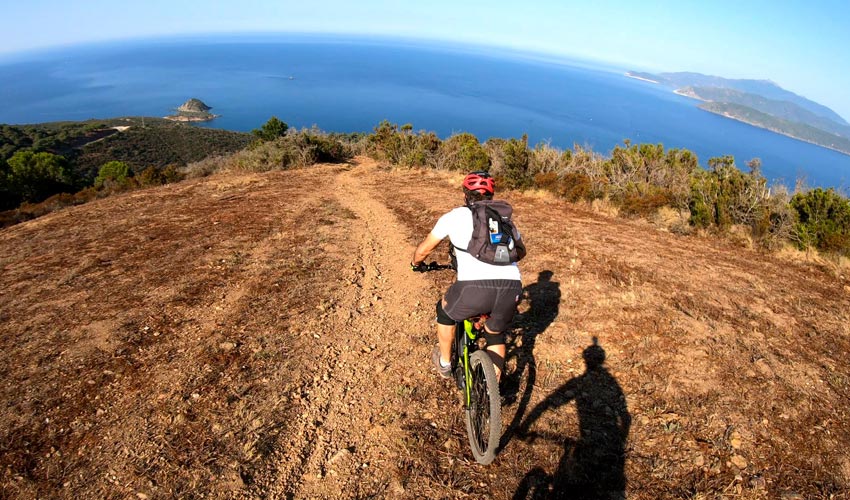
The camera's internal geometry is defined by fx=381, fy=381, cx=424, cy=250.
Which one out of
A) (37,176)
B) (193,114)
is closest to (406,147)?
(37,176)

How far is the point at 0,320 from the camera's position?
520cm

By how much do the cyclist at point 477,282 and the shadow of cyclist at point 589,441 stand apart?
3.05 ft

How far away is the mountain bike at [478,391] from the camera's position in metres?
2.93

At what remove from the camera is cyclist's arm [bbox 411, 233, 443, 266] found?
3.14 m

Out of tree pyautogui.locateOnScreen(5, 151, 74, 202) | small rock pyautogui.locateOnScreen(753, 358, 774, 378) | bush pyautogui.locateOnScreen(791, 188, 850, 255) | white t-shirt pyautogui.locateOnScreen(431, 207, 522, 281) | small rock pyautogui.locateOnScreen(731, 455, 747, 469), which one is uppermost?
white t-shirt pyautogui.locateOnScreen(431, 207, 522, 281)

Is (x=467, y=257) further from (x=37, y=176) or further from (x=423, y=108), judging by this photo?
(x=423, y=108)

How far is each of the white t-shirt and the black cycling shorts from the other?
0.16 ft

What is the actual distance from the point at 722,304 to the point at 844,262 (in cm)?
432

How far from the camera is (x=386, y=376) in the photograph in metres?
4.44

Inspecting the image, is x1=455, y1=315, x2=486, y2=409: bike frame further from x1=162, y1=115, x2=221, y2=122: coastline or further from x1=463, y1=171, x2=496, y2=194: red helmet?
x1=162, y1=115, x2=221, y2=122: coastline

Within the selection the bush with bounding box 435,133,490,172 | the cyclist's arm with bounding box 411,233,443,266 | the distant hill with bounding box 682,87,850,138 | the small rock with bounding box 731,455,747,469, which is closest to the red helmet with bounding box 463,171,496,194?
the cyclist's arm with bounding box 411,233,443,266

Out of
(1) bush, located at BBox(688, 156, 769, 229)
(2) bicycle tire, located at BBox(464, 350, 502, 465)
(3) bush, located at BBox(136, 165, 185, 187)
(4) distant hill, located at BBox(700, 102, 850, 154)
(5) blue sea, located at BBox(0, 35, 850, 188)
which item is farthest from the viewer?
(4) distant hill, located at BBox(700, 102, 850, 154)

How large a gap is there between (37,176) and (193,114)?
81026 millimetres

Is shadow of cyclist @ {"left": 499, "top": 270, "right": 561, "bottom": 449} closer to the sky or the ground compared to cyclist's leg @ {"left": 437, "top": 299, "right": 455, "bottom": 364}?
closer to the ground
